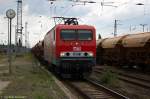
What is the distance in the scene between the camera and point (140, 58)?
112 ft

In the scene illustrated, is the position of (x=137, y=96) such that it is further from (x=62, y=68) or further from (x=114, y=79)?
(x=62, y=68)

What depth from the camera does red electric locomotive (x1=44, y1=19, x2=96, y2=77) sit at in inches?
956

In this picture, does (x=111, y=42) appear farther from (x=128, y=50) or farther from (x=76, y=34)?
(x=76, y=34)

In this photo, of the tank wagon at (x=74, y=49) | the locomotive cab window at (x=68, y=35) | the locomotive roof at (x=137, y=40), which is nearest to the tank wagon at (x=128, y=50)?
the locomotive roof at (x=137, y=40)

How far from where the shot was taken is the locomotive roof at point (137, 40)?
32588mm

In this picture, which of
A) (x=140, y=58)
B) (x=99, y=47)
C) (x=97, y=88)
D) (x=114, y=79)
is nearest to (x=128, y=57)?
(x=140, y=58)

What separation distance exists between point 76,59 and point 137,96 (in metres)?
7.74

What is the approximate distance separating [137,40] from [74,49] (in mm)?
10813

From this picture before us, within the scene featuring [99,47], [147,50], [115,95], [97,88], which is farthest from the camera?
[99,47]

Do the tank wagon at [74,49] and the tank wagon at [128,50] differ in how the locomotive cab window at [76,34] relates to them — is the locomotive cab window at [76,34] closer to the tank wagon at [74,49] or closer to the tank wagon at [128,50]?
the tank wagon at [74,49]

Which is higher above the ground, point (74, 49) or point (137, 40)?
point (137, 40)

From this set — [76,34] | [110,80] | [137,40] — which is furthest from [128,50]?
Answer: [110,80]

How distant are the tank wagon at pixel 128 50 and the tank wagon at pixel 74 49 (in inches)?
326

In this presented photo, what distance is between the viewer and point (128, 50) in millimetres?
37219
